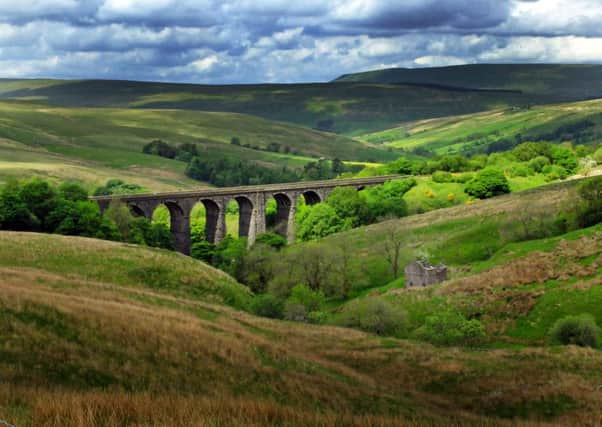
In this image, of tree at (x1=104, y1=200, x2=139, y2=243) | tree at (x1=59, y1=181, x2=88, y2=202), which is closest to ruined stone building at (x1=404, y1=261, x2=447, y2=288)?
tree at (x1=104, y1=200, x2=139, y2=243)

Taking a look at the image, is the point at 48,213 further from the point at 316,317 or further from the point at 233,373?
the point at 233,373

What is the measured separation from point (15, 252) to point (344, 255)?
31.2 m

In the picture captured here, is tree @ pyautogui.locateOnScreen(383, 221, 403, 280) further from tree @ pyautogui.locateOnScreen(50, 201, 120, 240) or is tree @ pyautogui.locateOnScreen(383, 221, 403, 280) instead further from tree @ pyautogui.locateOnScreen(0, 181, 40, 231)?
tree @ pyautogui.locateOnScreen(0, 181, 40, 231)

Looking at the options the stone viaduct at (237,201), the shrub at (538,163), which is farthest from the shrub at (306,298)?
the shrub at (538,163)

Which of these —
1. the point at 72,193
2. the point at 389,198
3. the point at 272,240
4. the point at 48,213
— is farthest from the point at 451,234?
the point at 48,213

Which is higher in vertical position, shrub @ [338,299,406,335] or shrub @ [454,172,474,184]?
shrub @ [338,299,406,335]

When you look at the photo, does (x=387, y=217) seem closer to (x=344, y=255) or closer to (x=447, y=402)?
(x=344, y=255)

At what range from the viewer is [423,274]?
5878cm

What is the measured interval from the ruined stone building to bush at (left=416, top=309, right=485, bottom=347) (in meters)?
15.5

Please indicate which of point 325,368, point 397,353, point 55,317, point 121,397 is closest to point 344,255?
point 397,353

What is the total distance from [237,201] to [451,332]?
2849 inches

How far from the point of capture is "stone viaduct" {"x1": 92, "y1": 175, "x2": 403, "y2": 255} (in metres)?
94.0

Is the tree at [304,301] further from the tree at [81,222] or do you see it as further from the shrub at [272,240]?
the shrub at [272,240]

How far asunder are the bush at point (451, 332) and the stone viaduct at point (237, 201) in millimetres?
55989
